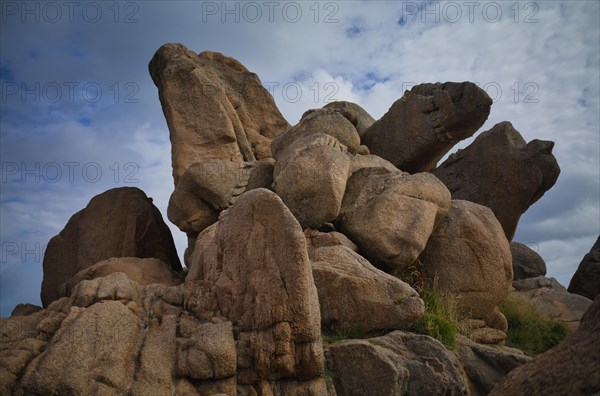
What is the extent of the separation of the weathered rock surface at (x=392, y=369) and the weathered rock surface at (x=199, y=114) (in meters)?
9.86

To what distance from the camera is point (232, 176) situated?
46.7 ft

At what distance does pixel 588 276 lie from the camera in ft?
67.8

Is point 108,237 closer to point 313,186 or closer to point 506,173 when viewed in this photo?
point 313,186

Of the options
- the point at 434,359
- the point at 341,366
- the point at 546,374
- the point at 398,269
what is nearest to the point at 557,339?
the point at 398,269

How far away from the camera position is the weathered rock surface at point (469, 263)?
13.2 meters

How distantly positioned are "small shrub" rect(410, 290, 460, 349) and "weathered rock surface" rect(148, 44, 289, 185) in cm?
811

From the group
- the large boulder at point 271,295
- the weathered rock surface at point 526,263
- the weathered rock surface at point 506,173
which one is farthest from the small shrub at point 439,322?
the weathered rock surface at point 526,263

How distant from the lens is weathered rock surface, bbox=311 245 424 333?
10016 millimetres

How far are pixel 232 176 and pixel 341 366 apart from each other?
7.08 meters

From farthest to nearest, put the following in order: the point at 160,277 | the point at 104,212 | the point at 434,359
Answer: the point at 104,212, the point at 160,277, the point at 434,359

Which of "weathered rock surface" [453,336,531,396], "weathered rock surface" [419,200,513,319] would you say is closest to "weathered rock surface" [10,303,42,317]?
"weathered rock surface" [419,200,513,319]

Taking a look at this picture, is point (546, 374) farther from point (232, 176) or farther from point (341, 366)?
point (232, 176)

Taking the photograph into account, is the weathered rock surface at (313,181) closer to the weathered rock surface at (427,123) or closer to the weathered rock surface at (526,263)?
the weathered rock surface at (427,123)

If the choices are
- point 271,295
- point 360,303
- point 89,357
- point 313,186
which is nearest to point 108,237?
point 313,186
